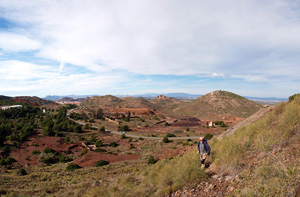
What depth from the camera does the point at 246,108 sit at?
8556cm

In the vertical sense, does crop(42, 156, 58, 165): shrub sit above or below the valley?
below

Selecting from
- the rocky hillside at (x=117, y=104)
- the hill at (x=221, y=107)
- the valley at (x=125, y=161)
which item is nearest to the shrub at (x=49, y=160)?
the valley at (x=125, y=161)

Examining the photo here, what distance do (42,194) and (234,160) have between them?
43.1 ft

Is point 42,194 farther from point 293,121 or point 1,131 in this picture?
point 1,131

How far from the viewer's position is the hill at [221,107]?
8169 centimetres

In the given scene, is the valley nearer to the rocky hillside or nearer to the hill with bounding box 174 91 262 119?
the hill with bounding box 174 91 262 119

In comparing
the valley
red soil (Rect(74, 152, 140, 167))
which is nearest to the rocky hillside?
the valley

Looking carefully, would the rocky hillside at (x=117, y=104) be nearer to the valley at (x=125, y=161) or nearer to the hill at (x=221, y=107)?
the valley at (x=125, y=161)

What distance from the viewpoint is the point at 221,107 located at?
289 feet

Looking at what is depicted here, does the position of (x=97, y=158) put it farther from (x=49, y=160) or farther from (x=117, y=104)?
(x=117, y=104)

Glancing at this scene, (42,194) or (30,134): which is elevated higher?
(42,194)

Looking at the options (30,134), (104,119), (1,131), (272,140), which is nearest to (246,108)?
(104,119)

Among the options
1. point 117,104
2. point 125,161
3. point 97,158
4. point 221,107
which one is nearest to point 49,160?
point 97,158

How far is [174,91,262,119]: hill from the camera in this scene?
81.7 m
